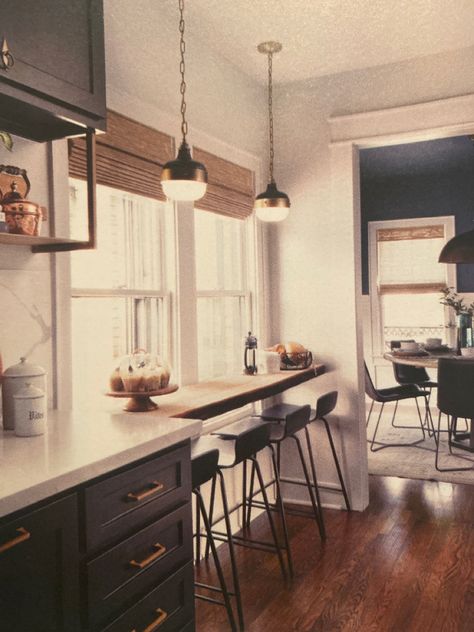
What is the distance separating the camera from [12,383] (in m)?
2.00

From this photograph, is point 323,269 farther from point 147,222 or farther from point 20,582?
point 20,582

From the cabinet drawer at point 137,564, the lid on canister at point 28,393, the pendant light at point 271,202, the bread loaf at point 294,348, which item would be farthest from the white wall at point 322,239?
the lid on canister at point 28,393

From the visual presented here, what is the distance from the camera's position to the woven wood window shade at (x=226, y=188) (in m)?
3.69

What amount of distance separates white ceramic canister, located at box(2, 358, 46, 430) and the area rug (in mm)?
3609

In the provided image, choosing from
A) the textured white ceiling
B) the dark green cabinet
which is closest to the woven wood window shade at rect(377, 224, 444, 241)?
the textured white ceiling

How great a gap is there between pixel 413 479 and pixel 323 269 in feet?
6.12

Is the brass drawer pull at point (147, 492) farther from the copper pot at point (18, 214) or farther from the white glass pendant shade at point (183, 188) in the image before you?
the white glass pendant shade at point (183, 188)

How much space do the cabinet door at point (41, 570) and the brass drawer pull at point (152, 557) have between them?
24 centimetres

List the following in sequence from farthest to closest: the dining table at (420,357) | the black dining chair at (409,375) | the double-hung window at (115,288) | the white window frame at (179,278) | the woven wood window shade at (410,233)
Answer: the woven wood window shade at (410,233) → the black dining chair at (409,375) → the dining table at (420,357) → the double-hung window at (115,288) → the white window frame at (179,278)

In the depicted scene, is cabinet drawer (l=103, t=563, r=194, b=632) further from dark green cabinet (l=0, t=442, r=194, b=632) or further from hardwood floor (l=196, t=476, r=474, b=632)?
hardwood floor (l=196, t=476, r=474, b=632)

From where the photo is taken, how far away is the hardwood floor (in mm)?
2756

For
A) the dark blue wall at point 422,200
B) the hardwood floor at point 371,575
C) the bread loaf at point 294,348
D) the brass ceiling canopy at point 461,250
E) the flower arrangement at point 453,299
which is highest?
the dark blue wall at point 422,200

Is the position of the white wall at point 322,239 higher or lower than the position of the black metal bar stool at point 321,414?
higher

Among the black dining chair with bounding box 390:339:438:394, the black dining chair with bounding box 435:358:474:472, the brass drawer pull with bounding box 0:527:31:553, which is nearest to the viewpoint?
the brass drawer pull with bounding box 0:527:31:553
